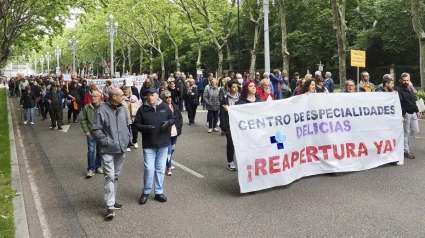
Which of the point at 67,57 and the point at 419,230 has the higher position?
the point at 67,57

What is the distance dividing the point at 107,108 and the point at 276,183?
9.52 ft

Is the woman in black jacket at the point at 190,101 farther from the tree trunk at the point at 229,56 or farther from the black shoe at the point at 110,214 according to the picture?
the tree trunk at the point at 229,56

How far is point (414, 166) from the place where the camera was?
27.5ft

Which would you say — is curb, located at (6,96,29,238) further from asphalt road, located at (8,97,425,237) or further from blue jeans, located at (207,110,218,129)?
blue jeans, located at (207,110,218,129)

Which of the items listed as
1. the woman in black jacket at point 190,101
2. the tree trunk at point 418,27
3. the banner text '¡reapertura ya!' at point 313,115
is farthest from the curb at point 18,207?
the tree trunk at point 418,27

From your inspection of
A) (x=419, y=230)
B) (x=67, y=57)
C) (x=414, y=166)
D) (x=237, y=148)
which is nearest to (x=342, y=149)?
(x=414, y=166)

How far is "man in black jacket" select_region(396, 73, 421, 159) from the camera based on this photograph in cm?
912

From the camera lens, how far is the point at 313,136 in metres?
7.66

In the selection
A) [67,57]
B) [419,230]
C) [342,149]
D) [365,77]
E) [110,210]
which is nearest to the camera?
[419,230]

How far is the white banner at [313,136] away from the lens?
686cm

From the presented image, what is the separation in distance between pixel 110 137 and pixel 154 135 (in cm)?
71

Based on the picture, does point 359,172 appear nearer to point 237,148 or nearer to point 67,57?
point 237,148

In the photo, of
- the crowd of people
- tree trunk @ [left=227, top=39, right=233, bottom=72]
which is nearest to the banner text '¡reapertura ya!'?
the crowd of people

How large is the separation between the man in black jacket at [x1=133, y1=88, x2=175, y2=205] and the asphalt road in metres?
0.30
